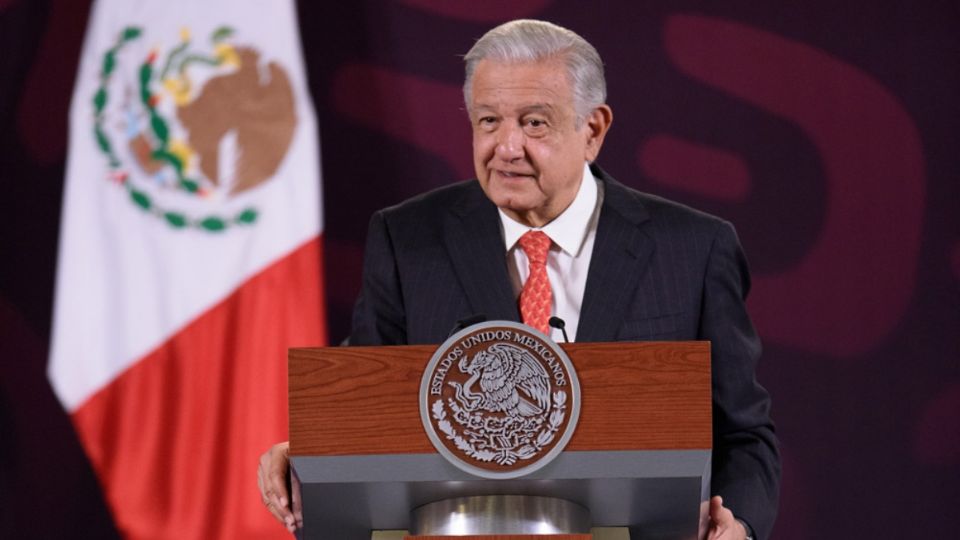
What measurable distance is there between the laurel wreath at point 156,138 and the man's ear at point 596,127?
144cm

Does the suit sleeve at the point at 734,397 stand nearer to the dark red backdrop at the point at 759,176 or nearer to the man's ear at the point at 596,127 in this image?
the man's ear at the point at 596,127

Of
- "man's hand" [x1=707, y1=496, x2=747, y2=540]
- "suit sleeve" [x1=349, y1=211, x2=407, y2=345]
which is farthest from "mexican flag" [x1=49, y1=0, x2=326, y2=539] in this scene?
"man's hand" [x1=707, y1=496, x2=747, y2=540]

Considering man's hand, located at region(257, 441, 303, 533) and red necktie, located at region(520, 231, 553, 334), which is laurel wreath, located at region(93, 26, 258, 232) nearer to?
red necktie, located at region(520, 231, 553, 334)

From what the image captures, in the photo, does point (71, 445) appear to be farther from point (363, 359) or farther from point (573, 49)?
point (363, 359)

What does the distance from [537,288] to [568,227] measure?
152 millimetres

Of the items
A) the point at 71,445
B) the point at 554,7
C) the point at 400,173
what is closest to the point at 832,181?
the point at 554,7

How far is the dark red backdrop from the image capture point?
3.36 m

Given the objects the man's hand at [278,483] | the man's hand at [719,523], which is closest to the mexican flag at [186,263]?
the man's hand at [278,483]

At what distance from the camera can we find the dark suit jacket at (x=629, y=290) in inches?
79.0

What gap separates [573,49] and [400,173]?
1442 millimetres

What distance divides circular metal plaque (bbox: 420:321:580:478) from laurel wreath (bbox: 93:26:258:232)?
2147mm

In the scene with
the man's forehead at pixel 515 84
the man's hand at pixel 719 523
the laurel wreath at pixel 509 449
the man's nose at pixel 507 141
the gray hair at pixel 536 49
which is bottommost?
the man's hand at pixel 719 523

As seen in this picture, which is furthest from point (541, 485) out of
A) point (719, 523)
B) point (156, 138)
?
point (156, 138)

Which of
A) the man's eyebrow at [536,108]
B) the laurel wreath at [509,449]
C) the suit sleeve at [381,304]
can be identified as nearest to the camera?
the laurel wreath at [509,449]
